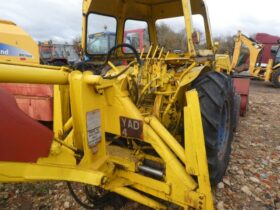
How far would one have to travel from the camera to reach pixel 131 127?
2.16 metres

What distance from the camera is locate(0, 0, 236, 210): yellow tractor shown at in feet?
5.04

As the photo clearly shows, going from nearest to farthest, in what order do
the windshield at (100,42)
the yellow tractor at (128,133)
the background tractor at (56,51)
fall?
the yellow tractor at (128,133)
the windshield at (100,42)
the background tractor at (56,51)

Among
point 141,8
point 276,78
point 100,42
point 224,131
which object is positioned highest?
point 141,8

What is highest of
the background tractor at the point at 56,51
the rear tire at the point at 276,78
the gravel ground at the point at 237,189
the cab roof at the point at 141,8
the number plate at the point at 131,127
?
the cab roof at the point at 141,8

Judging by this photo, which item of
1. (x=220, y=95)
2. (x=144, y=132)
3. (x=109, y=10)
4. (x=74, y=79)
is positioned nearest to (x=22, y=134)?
(x=74, y=79)

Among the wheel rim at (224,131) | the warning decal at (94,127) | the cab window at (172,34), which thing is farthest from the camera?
Result: the cab window at (172,34)

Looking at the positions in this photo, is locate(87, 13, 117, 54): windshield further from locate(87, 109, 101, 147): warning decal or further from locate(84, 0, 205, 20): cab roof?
locate(87, 109, 101, 147): warning decal

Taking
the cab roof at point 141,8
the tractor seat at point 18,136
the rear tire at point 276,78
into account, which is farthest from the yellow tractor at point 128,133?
the rear tire at point 276,78

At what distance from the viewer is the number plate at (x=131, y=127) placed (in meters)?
2.13

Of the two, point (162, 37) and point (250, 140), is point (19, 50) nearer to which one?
point (162, 37)

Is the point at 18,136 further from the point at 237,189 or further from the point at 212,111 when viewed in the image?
the point at 237,189

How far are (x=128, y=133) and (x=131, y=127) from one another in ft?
0.22

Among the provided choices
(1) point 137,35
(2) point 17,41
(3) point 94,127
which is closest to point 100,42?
(1) point 137,35

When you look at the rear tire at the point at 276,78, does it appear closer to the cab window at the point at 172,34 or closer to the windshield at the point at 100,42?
the cab window at the point at 172,34
